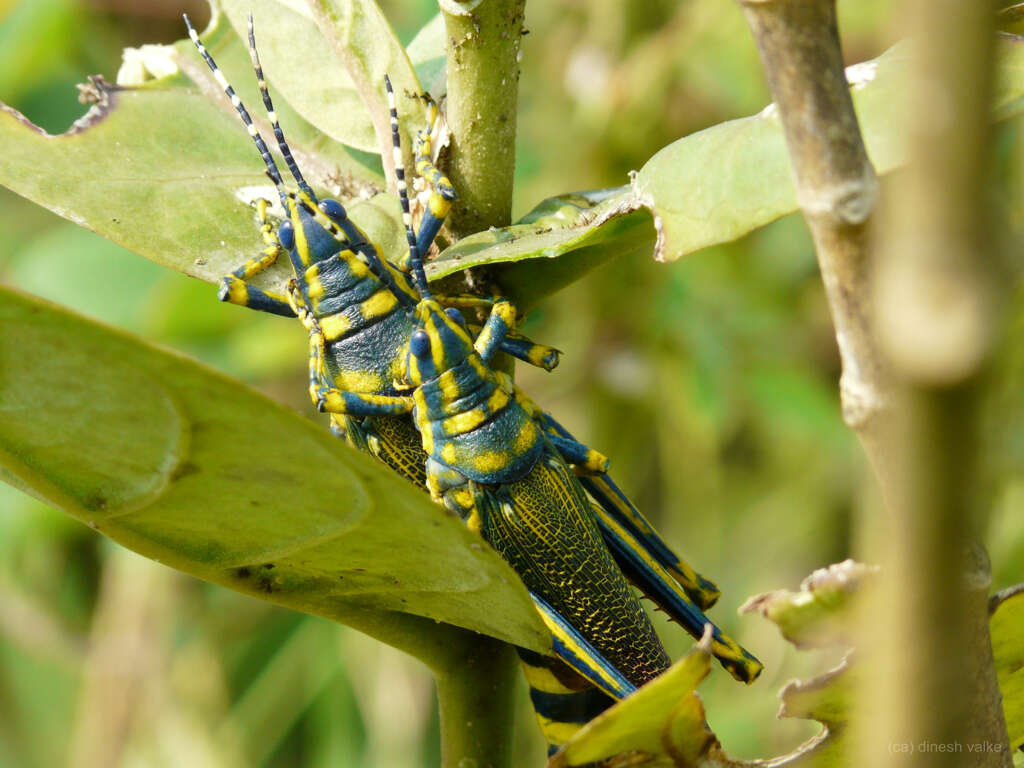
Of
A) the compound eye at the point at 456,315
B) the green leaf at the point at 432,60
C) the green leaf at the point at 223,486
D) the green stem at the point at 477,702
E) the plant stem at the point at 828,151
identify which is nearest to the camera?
the plant stem at the point at 828,151

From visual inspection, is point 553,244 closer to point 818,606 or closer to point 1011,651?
point 818,606

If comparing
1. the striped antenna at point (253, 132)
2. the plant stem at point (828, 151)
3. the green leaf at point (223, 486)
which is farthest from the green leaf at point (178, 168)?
the plant stem at point (828, 151)

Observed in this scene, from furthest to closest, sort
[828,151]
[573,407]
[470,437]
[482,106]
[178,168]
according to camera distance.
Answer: [573,407] → [470,437] → [178,168] → [482,106] → [828,151]

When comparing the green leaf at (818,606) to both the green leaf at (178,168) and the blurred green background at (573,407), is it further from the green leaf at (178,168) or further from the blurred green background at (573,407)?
the blurred green background at (573,407)

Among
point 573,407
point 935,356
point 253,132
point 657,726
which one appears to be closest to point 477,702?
point 657,726

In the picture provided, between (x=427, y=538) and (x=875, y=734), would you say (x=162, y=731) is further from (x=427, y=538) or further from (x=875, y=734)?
(x=875, y=734)

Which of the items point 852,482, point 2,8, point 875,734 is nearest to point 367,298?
point 875,734
